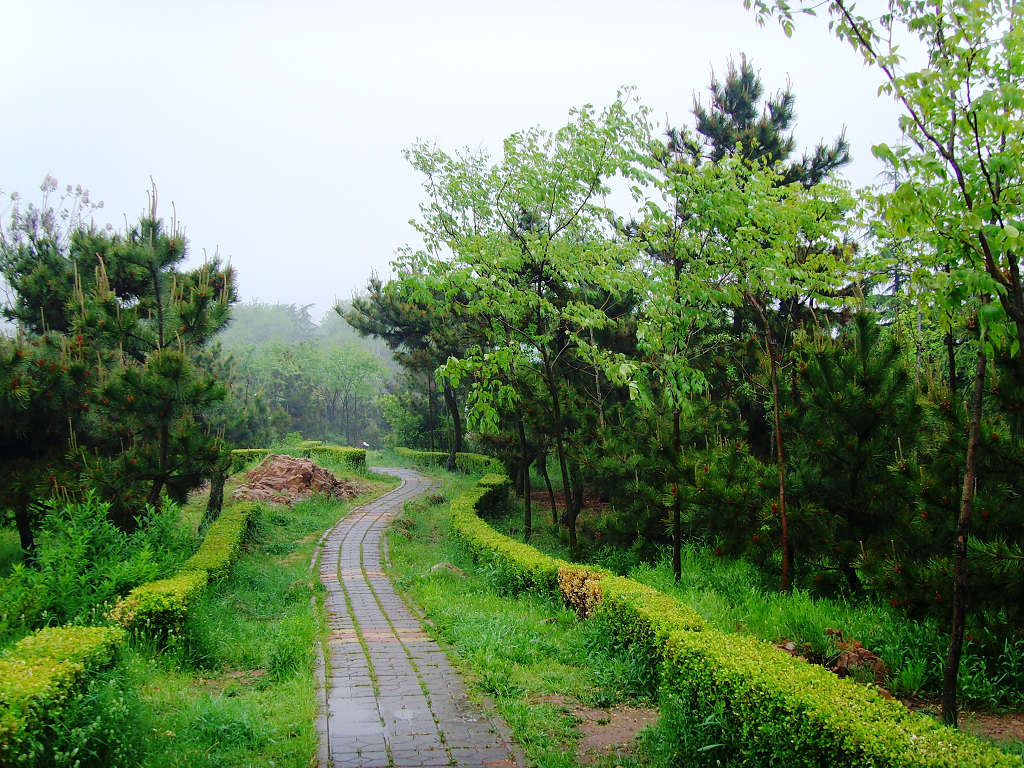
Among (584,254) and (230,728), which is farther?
(584,254)

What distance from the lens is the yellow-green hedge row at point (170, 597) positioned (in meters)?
6.08

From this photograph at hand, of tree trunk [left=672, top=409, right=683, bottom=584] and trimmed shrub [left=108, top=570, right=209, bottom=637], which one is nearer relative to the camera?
trimmed shrub [left=108, top=570, right=209, bottom=637]

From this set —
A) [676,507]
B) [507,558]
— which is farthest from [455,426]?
[676,507]

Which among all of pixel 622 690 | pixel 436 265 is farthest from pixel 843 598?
pixel 436 265

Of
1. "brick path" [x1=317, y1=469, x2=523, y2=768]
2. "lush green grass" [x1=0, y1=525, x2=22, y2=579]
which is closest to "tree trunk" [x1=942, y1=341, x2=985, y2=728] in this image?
"brick path" [x1=317, y1=469, x2=523, y2=768]

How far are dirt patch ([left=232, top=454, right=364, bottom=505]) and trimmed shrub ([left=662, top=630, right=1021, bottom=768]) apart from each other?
14.2 metres

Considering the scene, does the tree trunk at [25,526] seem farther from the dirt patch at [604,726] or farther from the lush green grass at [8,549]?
the dirt patch at [604,726]

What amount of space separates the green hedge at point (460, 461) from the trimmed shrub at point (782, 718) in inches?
764

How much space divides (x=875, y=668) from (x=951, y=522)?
136 centimetres

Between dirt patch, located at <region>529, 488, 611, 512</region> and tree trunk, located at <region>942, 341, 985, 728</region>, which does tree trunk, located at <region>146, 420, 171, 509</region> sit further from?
tree trunk, located at <region>942, 341, 985, 728</region>

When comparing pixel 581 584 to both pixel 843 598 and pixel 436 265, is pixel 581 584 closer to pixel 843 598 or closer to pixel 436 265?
pixel 843 598

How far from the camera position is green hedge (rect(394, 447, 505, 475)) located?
1024 inches

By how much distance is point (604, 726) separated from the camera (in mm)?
4816

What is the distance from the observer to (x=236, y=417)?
2294cm
